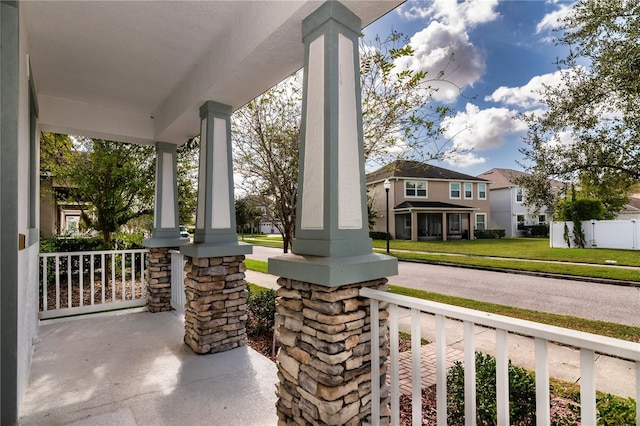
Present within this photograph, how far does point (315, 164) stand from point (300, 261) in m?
0.63

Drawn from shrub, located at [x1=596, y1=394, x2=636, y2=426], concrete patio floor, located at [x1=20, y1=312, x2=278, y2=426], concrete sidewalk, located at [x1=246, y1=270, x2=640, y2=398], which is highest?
shrub, located at [x1=596, y1=394, x2=636, y2=426]

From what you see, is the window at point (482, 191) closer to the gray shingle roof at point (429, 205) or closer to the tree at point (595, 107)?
the gray shingle roof at point (429, 205)

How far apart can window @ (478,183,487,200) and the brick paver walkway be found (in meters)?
22.7

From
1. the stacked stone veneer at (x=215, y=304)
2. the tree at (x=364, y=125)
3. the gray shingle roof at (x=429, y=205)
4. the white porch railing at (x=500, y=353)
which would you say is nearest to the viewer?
the white porch railing at (x=500, y=353)

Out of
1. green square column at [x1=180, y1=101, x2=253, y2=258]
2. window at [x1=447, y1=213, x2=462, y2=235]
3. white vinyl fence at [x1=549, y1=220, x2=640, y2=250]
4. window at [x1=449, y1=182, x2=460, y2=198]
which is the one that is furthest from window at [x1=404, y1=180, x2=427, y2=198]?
green square column at [x1=180, y1=101, x2=253, y2=258]

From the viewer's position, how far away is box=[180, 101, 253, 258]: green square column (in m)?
3.60

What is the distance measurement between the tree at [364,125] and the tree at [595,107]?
274 cm

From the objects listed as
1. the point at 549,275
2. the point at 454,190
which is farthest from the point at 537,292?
the point at 454,190

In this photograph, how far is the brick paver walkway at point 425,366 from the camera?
3018 mm

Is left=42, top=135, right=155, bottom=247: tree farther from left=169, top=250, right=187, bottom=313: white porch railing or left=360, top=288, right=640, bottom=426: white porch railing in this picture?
left=360, top=288, right=640, bottom=426: white porch railing

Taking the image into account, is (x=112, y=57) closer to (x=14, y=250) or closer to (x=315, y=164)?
(x=14, y=250)

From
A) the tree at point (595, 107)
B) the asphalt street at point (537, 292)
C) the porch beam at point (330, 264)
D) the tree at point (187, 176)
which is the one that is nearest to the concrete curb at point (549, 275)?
the asphalt street at point (537, 292)

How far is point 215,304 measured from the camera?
11.7 ft

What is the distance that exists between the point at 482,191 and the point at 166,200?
78.7ft
